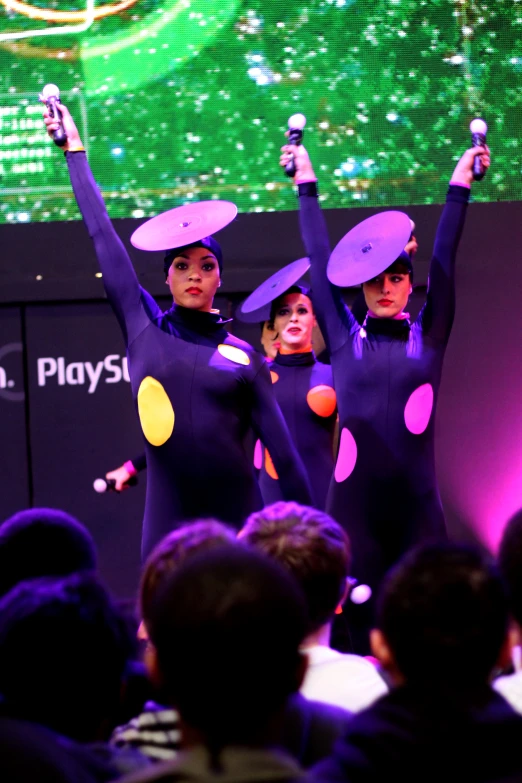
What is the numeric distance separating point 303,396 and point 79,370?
156 cm

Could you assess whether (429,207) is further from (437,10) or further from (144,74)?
(144,74)

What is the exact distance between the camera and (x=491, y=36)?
210 inches

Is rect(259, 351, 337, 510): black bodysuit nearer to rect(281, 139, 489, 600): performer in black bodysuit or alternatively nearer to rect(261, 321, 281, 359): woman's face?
rect(261, 321, 281, 359): woman's face

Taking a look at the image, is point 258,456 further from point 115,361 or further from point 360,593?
point 360,593

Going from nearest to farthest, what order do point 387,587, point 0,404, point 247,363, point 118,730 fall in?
point 387,587 < point 118,730 < point 247,363 < point 0,404

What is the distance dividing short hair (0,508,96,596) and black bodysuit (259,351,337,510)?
2083 millimetres

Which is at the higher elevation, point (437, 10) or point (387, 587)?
point (437, 10)

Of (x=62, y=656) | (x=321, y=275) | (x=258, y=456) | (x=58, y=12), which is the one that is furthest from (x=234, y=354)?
(x=58, y=12)

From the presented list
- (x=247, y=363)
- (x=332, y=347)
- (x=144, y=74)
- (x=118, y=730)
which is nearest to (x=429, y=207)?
(x=144, y=74)

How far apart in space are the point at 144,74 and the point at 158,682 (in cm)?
459

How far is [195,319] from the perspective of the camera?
10.3ft

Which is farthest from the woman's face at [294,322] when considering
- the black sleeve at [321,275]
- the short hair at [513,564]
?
the short hair at [513,564]

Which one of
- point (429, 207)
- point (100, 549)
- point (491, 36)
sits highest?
point (491, 36)

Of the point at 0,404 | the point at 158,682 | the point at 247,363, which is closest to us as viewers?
the point at 158,682
